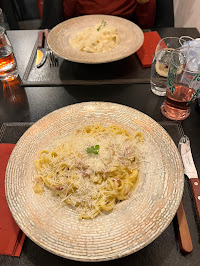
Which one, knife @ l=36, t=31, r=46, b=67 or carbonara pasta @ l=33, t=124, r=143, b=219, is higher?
knife @ l=36, t=31, r=46, b=67

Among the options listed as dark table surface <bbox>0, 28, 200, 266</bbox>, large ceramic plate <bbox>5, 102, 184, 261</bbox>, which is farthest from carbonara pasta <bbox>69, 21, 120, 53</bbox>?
large ceramic plate <bbox>5, 102, 184, 261</bbox>

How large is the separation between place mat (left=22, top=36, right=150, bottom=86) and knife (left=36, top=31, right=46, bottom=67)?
3 cm

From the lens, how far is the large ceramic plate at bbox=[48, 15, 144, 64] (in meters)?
1.62

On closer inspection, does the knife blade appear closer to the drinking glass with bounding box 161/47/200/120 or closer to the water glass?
the drinking glass with bounding box 161/47/200/120

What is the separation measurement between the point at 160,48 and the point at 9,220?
1.35 m

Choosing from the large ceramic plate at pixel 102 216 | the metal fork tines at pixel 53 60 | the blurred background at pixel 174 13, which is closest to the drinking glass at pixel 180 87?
the large ceramic plate at pixel 102 216

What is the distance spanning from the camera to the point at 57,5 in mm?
2742

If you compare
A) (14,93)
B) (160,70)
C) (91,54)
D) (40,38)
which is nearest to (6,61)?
(14,93)

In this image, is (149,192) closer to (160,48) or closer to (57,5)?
(160,48)

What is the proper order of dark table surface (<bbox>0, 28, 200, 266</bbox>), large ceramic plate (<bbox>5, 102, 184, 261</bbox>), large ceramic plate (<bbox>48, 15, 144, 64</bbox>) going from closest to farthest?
large ceramic plate (<bbox>5, 102, 184, 261</bbox>) → dark table surface (<bbox>0, 28, 200, 266</bbox>) → large ceramic plate (<bbox>48, 15, 144, 64</bbox>)

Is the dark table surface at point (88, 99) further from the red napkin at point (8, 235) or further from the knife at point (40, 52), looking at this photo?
the red napkin at point (8, 235)

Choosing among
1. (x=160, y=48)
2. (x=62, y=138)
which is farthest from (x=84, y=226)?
(x=160, y=48)

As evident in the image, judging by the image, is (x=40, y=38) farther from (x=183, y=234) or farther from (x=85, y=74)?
(x=183, y=234)

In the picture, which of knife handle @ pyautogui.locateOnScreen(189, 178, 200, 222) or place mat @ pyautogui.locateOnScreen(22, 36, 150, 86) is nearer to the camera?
knife handle @ pyautogui.locateOnScreen(189, 178, 200, 222)
